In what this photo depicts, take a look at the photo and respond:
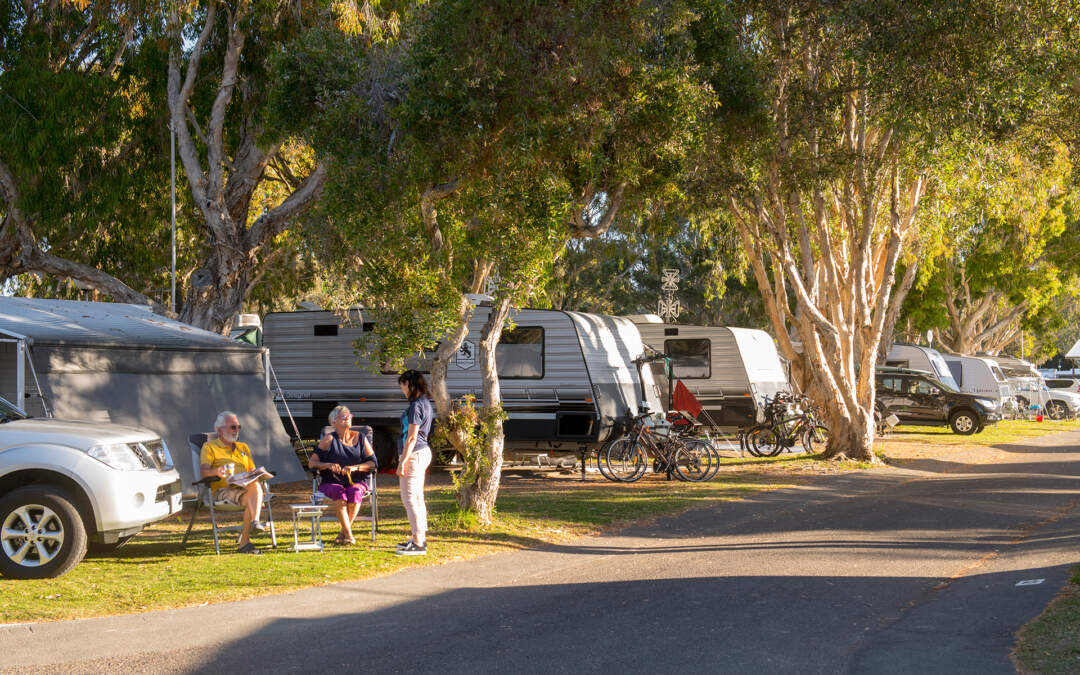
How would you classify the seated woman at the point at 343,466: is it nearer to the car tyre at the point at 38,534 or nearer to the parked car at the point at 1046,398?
the car tyre at the point at 38,534

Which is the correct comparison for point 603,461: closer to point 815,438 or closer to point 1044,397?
point 815,438

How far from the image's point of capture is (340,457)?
34.2ft

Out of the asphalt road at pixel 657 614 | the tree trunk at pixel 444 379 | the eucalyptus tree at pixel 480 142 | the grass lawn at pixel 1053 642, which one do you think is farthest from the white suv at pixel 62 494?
the grass lawn at pixel 1053 642

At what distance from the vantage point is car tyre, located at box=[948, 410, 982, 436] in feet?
93.1

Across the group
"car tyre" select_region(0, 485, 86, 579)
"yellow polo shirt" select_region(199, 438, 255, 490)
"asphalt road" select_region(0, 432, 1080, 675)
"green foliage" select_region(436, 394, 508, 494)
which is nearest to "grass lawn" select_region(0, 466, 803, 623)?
"car tyre" select_region(0, 485, 86, 579)

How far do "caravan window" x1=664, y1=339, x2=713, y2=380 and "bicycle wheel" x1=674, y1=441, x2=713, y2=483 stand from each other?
5.64 metres

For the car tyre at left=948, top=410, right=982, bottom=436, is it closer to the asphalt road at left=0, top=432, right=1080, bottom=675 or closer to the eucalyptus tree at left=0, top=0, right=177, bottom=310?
the asphalt road at left=0, top=432, right=1080, bottom=675

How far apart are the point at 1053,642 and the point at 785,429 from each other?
1519cm

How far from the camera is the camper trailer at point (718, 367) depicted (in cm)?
2194

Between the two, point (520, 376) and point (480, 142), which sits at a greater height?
point (480, 142)

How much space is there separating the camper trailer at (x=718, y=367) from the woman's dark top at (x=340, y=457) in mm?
12086

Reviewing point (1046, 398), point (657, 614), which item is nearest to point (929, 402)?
point (1046, 398)

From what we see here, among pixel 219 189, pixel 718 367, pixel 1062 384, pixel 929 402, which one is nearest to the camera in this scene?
pixel 219 189

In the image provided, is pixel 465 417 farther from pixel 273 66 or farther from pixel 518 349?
pixel 518 349
